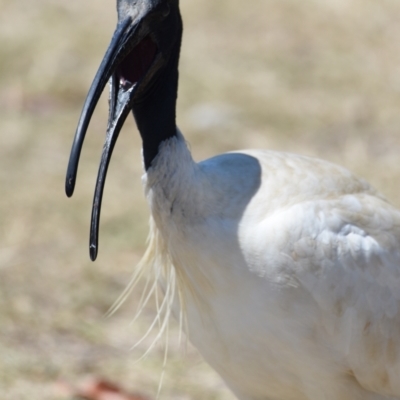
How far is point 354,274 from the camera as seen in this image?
10.6 feet

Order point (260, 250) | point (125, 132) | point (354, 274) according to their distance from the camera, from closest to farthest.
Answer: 1. point (260, 250)
2. point (354, 274)
3. point (125, 132)

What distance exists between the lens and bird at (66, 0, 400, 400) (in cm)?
313

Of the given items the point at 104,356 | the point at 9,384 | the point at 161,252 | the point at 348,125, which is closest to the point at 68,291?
the point at 104,356

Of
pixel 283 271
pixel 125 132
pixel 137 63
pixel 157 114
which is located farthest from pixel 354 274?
pixel 125 132

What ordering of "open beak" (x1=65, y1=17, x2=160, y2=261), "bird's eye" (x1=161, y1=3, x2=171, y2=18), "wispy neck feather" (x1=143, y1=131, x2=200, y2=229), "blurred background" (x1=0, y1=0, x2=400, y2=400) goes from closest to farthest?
"open beak" (x1=65, y1=17, x2=160, y2=261)
"bird's eye" (x1=161, y1=3, x2=171, y2=18)
"wispy neck feather" (x1=143, y1=131, x2=200, y2=229)
"blurred background" (x1=0, y1=0, x2=400, y2=400)

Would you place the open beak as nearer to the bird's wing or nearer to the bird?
the bird

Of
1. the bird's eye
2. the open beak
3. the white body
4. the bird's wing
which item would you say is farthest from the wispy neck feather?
the bird's eye

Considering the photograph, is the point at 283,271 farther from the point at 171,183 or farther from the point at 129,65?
the point at 129,65

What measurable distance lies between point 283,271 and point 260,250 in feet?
0.34

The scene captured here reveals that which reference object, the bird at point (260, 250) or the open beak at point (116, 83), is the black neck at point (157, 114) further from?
the open beak at point (116, 83)

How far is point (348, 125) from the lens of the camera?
766 centimetres

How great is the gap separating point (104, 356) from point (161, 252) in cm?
153

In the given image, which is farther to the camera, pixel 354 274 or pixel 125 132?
pixel 125 132

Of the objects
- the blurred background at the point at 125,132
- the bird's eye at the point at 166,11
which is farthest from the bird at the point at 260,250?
the blurred background at the point at 125,132
